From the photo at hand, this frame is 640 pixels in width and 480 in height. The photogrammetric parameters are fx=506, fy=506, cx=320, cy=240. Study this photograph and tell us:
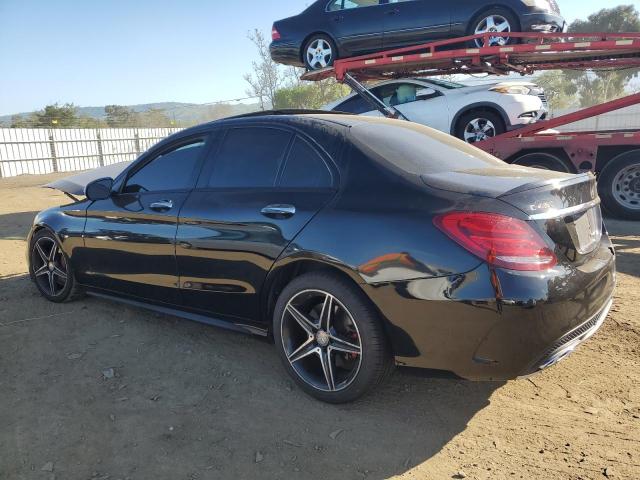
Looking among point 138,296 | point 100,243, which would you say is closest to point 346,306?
point 138,296

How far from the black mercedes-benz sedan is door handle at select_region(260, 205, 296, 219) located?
1cm

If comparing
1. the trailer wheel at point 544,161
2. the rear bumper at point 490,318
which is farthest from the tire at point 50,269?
the trailer wheel at point 544,161

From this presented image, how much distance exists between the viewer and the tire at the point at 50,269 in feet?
14.4

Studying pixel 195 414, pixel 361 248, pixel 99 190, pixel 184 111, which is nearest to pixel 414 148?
pixel 361 248

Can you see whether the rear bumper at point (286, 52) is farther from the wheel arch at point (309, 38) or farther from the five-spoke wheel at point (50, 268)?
the five-spoke wheel at point (50, 268)

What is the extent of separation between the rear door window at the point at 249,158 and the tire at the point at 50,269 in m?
1.88

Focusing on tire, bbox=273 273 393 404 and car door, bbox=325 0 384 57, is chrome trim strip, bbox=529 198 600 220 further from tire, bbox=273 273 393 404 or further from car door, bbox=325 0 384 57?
car door, bbox=325 0 384 57

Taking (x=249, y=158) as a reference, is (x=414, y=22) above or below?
above

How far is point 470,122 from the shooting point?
8.02 m

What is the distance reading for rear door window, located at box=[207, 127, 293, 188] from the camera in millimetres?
3125

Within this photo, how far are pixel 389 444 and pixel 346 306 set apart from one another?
696mm

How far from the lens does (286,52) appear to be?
9094 mm

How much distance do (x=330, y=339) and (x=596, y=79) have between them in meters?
53.2

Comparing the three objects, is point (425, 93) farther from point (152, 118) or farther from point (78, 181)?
point (152, 118)
